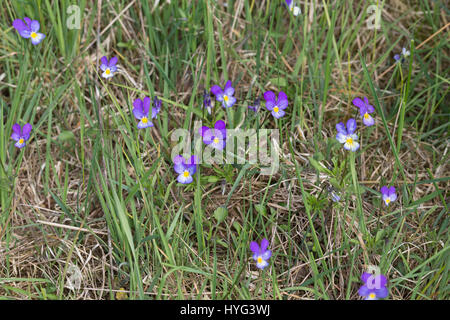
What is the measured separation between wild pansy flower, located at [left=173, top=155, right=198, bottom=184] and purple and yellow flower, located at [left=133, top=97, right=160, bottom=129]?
0.27 metres

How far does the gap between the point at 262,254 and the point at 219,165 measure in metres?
0.60

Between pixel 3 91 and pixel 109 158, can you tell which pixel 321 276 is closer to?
pixel 109 158

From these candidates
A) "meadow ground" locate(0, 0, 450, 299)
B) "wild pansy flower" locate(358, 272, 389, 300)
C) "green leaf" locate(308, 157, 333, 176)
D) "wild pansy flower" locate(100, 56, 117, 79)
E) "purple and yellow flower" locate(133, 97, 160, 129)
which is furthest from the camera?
"wild pansy flower" locate(100, 56, 117, 79)

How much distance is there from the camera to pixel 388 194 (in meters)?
2.65

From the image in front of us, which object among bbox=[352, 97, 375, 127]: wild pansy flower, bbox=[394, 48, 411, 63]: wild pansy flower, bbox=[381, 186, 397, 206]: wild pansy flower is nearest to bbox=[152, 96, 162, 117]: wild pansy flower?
bbox=[352, 97, 375, 127]: wild pansy flower

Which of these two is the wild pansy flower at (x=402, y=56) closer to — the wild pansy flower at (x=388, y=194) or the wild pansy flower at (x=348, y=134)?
the wild pansy flower at (x=348, y=134)

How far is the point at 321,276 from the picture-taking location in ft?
7.95

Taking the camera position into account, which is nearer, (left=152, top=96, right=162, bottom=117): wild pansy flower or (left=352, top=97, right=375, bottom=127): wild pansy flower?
(left=352, top=97, right=375, bottom=127): wild pansy flower

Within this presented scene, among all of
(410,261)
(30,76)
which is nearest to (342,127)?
(410,261)

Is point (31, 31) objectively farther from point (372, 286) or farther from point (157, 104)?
point (372, 286)

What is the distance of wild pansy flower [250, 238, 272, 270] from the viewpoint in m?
2.39

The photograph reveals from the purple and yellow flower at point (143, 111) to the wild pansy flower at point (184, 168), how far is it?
266 millimetres

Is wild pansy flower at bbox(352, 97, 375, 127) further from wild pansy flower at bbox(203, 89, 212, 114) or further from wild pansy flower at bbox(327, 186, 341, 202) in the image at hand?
wild pansy flower at bbox(203, 89, 212, 114)

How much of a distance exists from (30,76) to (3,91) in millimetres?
359
